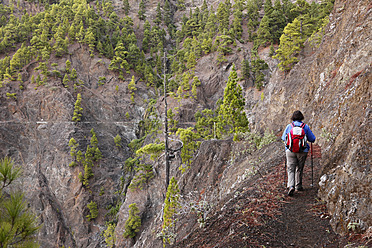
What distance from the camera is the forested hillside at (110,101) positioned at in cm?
3928

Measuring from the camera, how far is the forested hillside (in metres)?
39.3

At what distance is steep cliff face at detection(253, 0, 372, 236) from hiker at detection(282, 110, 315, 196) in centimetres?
52

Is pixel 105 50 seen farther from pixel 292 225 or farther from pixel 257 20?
pixel 292 225

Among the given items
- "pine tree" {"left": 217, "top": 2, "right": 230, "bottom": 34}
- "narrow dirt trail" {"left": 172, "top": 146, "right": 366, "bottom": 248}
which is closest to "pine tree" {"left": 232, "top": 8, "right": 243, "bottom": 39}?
"pine tree" {"left": 217, "top": 2, "right": 230, "bottom": 34}

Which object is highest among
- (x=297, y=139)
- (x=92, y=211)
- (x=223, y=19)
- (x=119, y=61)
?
(x=223, y=19)

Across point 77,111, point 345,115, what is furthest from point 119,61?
point 345,115

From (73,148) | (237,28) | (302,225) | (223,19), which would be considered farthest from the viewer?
(223,19)

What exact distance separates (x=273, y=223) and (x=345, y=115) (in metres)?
4.04

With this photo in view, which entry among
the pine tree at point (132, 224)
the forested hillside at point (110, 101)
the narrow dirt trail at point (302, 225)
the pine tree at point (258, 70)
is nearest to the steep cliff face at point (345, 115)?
the narrow dirt trail at point (302, 225)

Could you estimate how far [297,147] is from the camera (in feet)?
17.6

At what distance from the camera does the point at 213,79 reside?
53.9m

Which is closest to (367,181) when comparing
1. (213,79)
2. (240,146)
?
(240,146)

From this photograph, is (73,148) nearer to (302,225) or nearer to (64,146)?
(64,146)

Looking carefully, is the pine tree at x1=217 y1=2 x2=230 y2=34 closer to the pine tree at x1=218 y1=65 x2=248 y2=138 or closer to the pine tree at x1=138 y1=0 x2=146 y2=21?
the pine tree at x1=138 y1=0 x2=146 y2=21
